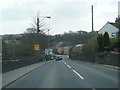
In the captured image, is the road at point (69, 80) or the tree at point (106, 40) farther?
the tree at point (106, 40)

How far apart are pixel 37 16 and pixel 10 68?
27995 millimetres

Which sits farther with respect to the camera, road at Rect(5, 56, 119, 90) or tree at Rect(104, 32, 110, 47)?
tree at Rect(104, 32, 110, 47)

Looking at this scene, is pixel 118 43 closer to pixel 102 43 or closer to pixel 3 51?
pixel 102 43

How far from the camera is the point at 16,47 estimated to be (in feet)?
176

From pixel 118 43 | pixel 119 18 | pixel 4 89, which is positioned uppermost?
pixel 119 18

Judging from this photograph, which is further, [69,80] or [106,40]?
[106,40]

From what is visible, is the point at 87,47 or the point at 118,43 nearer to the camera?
the point at 118,43

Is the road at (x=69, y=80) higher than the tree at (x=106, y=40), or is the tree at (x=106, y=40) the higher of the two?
the tree at (x=106, y=40)

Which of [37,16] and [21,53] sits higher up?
[37,16]

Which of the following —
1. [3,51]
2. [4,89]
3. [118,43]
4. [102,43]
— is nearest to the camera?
[4,89]

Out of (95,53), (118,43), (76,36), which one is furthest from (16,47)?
(76,36)

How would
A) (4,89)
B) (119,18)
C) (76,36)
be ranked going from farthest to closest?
(76,36), (119,18), (4,89)

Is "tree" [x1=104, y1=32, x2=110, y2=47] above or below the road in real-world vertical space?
above

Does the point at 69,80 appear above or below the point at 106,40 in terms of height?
below
